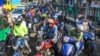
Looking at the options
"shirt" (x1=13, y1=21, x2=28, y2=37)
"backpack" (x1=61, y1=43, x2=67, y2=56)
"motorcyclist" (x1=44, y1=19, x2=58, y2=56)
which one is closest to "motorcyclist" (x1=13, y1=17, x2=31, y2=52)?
"shirt" (x1=13, y1=21, x2=28, y2=37)

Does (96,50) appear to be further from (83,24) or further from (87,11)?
(87,11)

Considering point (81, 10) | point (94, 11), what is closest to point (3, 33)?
point (94, 11)

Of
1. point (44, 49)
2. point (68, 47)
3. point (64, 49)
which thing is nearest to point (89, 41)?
point (44, 49)

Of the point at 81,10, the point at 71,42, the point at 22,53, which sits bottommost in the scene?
the point at 81,10

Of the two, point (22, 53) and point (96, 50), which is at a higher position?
point (22, 53)

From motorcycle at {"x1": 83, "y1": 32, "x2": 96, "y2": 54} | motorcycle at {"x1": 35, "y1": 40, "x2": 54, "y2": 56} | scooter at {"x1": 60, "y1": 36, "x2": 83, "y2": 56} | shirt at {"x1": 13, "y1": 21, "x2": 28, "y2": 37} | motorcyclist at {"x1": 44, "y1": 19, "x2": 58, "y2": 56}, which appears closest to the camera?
scooter at {"x1": 60, "y1": 36, "x2": 83, "y2": 56}

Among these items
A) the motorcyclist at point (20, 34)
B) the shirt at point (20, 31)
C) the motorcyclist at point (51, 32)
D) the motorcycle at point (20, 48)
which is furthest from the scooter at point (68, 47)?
the shirt at point (20, 31)

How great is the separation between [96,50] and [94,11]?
665 centimetres

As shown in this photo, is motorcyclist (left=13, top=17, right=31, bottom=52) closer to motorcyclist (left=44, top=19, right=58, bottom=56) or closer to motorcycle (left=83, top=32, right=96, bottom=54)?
motorcyclist (left=44, top=19, right=58, bottom=56)

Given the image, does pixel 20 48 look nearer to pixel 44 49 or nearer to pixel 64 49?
pixel 44 49

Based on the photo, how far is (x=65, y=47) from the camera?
10.1 m

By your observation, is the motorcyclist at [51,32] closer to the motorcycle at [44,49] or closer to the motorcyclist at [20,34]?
the motorcycle at [44,49]

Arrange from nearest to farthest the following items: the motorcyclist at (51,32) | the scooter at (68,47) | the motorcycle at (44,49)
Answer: the scooter at (68,47)
the motorcycle at (44,49)
the motorcyclist at (51,32)

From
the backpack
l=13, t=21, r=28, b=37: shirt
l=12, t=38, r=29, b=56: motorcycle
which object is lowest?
l=12, t=38, r=29, b=56: motorcycle
